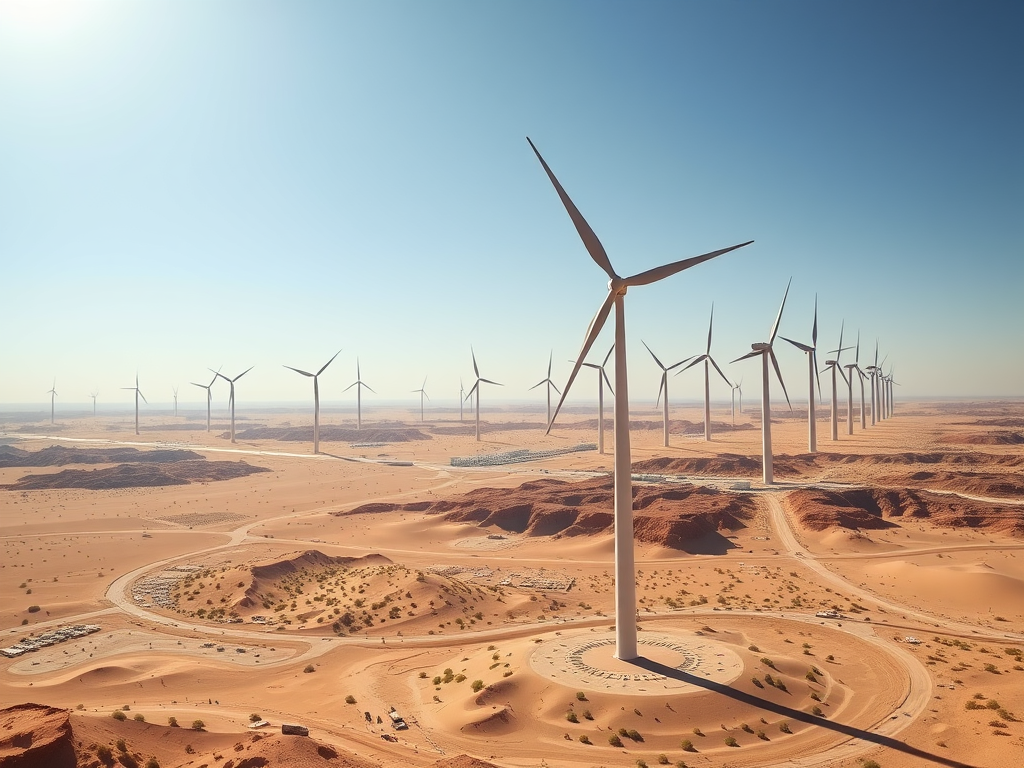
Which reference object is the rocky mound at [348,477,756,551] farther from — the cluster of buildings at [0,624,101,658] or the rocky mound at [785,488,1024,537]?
the cluster of buildings at [0,624,101,658]

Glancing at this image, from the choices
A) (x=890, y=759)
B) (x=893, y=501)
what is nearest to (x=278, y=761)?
(x=890, y=759)

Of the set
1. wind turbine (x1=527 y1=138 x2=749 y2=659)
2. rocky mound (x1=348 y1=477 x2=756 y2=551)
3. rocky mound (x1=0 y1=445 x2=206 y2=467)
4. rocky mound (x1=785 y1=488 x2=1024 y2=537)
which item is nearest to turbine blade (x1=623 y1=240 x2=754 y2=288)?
wind turbine (x1=527 y1=138 x2=749 y2=659)

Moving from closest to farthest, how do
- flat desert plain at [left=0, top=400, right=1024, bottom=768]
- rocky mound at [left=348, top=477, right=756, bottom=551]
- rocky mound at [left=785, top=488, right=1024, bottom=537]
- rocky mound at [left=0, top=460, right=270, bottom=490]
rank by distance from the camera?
flat desert plain at [left=0, top=400, right=1024, bottom=768], rocky mound at [left=348, top=477, right=756, bottom=551], rocky mound at [left=785, top=488, right=1024, bottom=537], rocky mound at [left=0, top=460, right=270, bottom=490]

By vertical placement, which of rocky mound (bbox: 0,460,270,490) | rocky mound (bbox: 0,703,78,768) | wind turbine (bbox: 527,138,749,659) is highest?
wind turbine (bbox: 527,138,749,659)

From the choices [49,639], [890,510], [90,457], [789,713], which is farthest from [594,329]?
[90,457]

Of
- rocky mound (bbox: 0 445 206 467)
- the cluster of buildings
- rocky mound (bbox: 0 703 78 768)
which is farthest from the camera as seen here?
rocky mound (bbox: 0 445 206 467)

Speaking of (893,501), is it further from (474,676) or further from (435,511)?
(474,676)

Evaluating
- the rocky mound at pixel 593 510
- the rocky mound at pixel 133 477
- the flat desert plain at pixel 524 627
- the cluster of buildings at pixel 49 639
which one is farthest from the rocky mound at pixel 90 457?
the cluster of buildings at pixel 49 639
